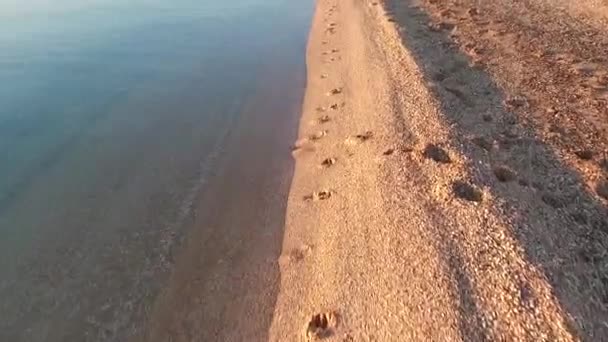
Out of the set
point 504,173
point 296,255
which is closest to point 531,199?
point 504,173

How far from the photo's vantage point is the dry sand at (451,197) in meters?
5.38

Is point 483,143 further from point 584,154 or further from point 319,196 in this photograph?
point 319,196

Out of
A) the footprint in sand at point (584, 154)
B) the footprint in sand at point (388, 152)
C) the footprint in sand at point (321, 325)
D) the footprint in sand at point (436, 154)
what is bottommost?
the footprint in sand at point (321, 325)

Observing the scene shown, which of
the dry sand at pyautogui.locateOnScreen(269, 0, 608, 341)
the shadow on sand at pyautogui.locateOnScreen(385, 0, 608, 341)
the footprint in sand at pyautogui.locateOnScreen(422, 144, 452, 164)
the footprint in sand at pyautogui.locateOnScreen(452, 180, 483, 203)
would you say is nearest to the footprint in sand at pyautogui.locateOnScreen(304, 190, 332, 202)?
the dry sand at pyautogui.locateOnScreen(269, 0, 608, 341)

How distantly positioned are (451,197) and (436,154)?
129cm

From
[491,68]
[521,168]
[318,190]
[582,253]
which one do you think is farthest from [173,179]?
[491,68]

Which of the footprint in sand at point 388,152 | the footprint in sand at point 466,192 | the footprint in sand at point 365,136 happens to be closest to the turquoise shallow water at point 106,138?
the footprint in sand at point 365,136

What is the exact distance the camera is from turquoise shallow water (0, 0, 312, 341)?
6754mm

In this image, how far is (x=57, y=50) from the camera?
14.5m

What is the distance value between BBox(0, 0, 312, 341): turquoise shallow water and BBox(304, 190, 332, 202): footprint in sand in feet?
5.99

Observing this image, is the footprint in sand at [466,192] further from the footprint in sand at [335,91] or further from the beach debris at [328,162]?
the footprint in sand at [335,91]

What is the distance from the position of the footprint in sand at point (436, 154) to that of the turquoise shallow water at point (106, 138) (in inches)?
147

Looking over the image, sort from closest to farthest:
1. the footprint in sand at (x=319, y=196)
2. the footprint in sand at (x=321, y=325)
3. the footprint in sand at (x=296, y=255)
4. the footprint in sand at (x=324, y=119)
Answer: the footprint in sand at (x=321, y=325), the footprint in sand at (x=296, y=255), the footprint in sand at (x=319, y=196), the footprint in sand at (x=324, y=119)

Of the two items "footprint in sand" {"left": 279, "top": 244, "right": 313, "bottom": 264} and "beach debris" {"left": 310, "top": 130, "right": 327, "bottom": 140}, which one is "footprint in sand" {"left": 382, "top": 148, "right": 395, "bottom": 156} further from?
"footprint in sand" {"left": 279, "top": 244, "right": 313, "bottom": 264}
